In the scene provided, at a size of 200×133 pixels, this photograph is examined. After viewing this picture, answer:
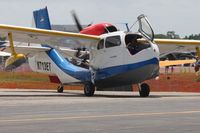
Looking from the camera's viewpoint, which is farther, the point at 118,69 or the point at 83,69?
the point at 83,69

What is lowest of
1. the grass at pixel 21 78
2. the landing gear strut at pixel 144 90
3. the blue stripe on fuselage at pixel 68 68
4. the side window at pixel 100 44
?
the grass at pixel 21 78

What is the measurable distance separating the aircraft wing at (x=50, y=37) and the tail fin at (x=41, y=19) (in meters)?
4.85

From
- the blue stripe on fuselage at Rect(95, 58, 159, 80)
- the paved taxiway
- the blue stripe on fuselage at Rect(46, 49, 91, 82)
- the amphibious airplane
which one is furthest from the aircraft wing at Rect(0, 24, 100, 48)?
the paved taxiway

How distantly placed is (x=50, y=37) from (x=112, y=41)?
9.80 feet

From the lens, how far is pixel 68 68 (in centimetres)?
2978

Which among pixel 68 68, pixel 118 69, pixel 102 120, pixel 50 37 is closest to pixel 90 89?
pixel 118 69

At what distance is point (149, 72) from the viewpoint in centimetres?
2466

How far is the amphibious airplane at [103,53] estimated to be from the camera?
24.5 meters

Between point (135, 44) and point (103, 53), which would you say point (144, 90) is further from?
point (103, 53)

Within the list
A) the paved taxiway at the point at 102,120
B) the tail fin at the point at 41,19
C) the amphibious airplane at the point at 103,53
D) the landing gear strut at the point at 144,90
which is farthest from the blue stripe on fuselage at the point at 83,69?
the paved taxiway at the point at 102,120

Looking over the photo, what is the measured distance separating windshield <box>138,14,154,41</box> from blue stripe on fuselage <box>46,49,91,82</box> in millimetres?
3501

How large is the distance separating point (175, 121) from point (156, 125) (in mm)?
1016

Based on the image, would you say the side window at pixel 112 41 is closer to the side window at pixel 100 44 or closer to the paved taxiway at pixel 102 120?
the side window at pixel 100 44

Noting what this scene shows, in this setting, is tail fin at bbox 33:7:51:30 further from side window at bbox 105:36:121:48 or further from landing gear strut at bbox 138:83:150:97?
landing gear strut at bbox 138:83:150:97
